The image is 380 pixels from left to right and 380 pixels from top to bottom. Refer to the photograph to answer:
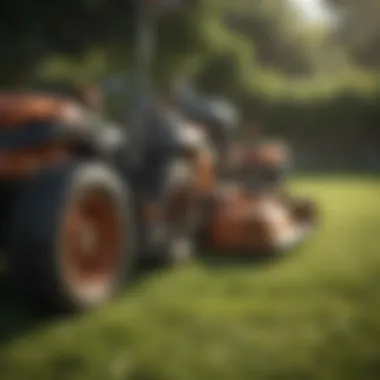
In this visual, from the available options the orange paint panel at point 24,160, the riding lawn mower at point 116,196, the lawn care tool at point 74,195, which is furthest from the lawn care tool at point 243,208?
the orange paint panel at point 24,160

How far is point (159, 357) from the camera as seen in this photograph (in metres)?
0.70

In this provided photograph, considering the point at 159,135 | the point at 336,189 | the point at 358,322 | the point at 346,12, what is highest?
the point at 346,12

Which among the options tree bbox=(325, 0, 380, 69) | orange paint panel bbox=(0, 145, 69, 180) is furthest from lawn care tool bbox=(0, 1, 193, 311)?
tree bbox=(325, 0, 380, 69)

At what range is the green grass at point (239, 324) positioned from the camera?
0.69m

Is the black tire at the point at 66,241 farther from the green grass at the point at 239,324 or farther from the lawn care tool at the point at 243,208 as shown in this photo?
the lawn care tool at the point at 243,208

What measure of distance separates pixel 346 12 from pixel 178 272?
0.41 metres

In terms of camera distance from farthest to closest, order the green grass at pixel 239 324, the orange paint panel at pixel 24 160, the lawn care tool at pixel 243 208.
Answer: the lawn care tool at pixel 243 208, the orange paint panel at pixel 24 160, the green grass at pixel 239 324

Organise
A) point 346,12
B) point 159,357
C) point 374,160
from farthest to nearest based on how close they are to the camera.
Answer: point 374,160 → point 346,12 → point 159,357

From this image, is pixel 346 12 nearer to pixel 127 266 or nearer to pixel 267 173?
pixel 267 173

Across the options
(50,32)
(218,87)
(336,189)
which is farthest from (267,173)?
(50,32)

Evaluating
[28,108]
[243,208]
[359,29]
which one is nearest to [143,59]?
[28,108]

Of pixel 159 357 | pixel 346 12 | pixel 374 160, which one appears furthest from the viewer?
pixel 374 160

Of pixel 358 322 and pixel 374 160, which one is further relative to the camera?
pixel 374 160

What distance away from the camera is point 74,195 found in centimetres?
80
